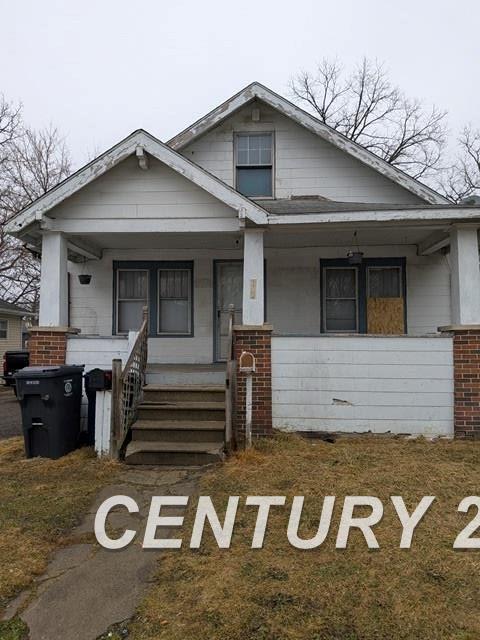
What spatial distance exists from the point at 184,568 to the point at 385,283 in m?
7.02

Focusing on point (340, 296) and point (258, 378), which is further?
point (340, 296)

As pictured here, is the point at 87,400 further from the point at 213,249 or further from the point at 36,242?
the point at 213,249

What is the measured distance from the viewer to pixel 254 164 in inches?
367

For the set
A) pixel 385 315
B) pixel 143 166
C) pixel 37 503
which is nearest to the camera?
pixel 37 503

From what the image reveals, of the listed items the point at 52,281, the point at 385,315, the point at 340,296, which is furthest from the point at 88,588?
the point at 385,315

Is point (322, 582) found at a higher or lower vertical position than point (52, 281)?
lower

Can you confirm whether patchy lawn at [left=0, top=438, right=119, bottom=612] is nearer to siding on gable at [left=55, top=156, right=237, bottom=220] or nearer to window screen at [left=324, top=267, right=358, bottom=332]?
siding on gable at [left=55, top=156, right=237, bottom=220]

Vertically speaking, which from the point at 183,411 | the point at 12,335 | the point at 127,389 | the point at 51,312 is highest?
the point at 51,312

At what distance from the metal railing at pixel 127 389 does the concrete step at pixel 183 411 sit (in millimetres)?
180

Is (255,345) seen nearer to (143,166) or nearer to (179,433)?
(179,433)

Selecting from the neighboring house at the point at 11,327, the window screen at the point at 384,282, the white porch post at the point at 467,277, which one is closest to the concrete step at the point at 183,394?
the white porch post at the point at 467,277

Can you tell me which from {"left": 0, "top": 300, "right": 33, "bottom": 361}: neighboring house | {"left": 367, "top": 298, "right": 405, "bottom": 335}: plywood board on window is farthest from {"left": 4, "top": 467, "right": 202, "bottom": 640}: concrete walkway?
{"left": 0, "top": 300, "right": 33, "bottom": 361}: neighboring house

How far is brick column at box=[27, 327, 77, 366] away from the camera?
7211mm

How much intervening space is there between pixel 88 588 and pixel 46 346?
15.6 ft
